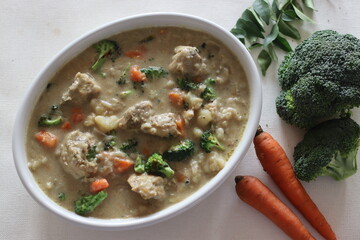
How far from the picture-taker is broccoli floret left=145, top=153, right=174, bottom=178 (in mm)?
3480

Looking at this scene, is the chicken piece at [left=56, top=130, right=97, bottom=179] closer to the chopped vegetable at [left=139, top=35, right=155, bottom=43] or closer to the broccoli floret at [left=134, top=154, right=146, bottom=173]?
the broccoli floret at [left=134, top=154, right=146, bottom=173]

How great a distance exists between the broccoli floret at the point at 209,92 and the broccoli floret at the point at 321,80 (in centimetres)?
56

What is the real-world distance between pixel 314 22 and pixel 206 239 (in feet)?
6.28

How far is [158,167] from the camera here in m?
3.49

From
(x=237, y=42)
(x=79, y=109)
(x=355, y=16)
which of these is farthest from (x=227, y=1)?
(x=79, y=109)

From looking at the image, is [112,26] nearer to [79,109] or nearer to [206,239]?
[79,109]

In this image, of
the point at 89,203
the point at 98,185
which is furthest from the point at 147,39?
the point at 89,203

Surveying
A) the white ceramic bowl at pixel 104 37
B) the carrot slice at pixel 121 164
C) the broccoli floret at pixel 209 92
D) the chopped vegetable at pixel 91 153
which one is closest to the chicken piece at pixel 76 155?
the chopped vegetable at pixel 91 153

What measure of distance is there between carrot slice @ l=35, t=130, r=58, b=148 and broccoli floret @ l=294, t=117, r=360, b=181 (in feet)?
5.84

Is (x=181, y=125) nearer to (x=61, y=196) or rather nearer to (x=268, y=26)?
→ (x=61, y=196)

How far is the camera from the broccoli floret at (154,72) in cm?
369

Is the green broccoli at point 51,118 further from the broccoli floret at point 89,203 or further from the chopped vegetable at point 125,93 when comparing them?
the broccoli floret at point 89,203

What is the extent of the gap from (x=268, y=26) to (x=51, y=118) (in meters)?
1.86

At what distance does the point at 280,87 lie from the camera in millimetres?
4055
